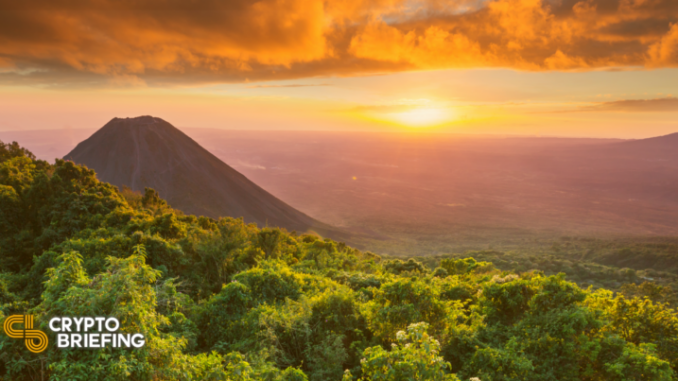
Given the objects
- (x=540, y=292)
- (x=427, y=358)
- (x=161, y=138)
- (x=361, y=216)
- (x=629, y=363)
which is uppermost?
(x=161, y=138)

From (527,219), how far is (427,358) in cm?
15998

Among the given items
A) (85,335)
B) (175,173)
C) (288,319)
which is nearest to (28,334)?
(85,335)

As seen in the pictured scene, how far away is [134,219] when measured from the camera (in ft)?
81.7

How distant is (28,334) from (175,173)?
90.0 metres

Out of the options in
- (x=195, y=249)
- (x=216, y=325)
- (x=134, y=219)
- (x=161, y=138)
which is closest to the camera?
(x=216, y=325)

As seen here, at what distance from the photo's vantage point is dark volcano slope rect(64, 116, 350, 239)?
82000mm

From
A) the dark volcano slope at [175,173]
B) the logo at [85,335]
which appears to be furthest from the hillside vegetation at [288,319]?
the dark volcano slope at [175,173]

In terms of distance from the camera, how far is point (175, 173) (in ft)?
289

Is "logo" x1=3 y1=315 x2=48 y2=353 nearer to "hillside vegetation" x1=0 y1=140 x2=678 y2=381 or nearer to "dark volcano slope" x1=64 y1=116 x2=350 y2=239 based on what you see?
"hillside vegetation" x1=0 y1=140 x2=678 y2=381

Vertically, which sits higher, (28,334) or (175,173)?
(175,173)

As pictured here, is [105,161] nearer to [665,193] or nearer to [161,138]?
[161,138]

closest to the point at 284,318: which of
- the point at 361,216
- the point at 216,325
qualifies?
the point at 216,325

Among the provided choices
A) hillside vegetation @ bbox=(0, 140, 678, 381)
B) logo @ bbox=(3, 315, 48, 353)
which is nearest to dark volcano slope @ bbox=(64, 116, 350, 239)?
hillside vegetation @ bbox=(0, 140, 678, 381)

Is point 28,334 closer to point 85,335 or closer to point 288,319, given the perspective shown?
point 85,335
